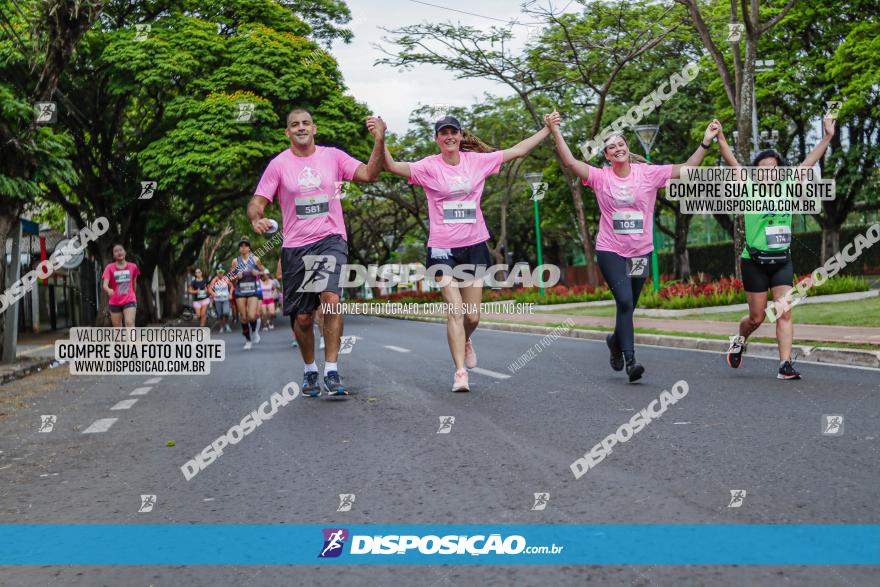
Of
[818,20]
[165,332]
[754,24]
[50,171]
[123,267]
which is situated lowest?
[165,332]

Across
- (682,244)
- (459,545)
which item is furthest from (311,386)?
(682,244)

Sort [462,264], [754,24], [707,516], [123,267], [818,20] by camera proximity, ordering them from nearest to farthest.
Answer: [707,516], [462,264], [123,267], [754,24], [818,20]

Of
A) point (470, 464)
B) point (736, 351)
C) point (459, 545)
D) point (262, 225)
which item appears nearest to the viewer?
point (459, 545)

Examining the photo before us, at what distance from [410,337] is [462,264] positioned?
10.4 metres

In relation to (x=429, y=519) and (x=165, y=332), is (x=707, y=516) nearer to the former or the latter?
(x=429, y=519)

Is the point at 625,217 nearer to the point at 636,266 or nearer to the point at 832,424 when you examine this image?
the point at 636,266

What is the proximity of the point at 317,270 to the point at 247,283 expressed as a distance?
928 cm

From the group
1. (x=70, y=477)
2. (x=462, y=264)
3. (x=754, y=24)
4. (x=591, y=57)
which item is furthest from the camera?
(x=591, y=57)

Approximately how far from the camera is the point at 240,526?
151 inches

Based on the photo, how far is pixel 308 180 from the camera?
7.43m

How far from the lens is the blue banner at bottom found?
3230 mm

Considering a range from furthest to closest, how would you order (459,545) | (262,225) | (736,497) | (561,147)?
(561,147) → (262,225) → (736,497) → (459,545)

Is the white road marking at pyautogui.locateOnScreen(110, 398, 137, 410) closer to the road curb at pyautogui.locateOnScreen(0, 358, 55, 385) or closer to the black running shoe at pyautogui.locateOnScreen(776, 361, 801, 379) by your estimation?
the road curb at pyautogui.locateOnScreen(0, 358, 55, 385)

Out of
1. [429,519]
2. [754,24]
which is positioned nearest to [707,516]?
[429,519]
